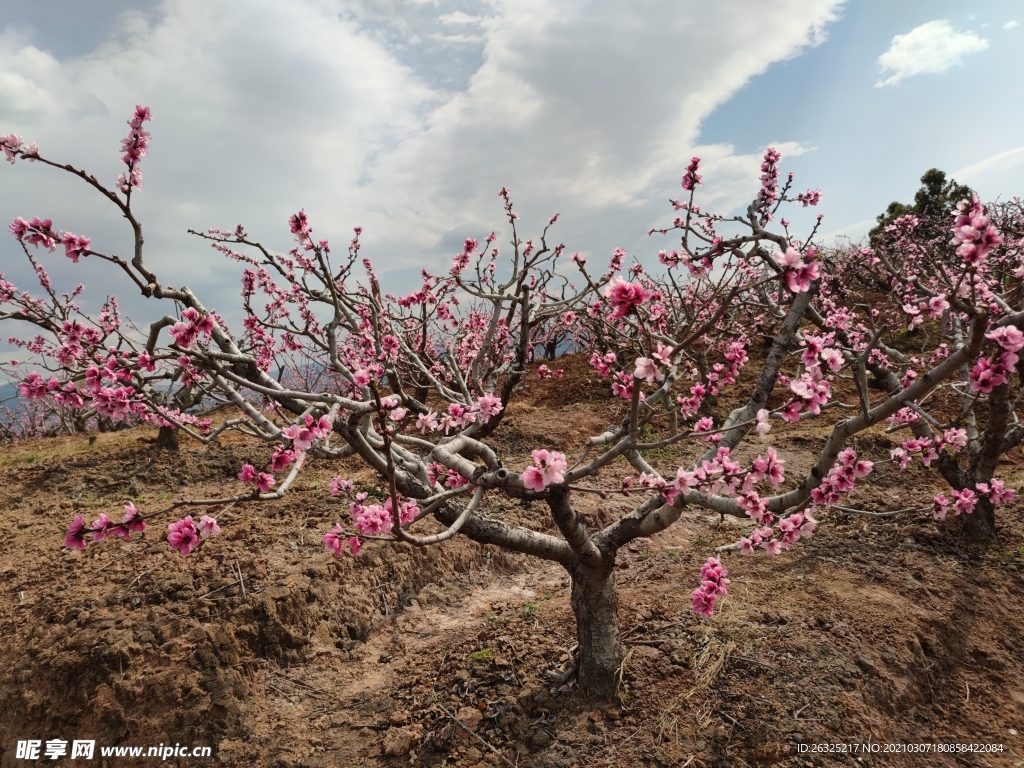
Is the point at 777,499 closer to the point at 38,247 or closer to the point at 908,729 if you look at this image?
the point at 908,729

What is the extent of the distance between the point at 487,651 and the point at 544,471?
2337mm

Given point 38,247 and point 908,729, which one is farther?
point 908,729

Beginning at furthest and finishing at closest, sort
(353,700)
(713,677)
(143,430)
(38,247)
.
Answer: (143,430) < (353,700) < (713,677) < (38,247)

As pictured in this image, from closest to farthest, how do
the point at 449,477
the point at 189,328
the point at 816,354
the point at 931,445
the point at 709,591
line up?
the point at 189,328, the point at 816,354, the point at 709,591, the point at 449,477, the point at 931,445

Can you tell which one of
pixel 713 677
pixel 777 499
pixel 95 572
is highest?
pixel 777 499

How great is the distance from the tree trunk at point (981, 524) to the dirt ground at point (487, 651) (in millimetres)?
112

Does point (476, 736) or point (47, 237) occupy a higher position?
point (47, 237)

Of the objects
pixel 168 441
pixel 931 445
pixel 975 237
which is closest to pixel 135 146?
pixel 975 237

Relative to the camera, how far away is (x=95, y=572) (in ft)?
15.0

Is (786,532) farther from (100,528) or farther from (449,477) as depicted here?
(100,528)

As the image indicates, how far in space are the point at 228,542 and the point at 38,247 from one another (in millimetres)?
3212

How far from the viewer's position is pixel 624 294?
6.22 feet

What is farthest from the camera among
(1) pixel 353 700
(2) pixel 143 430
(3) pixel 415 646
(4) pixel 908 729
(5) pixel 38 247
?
(2) pixel 143 430

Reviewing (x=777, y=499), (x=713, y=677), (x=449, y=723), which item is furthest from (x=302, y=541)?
(x=777, y=499)
